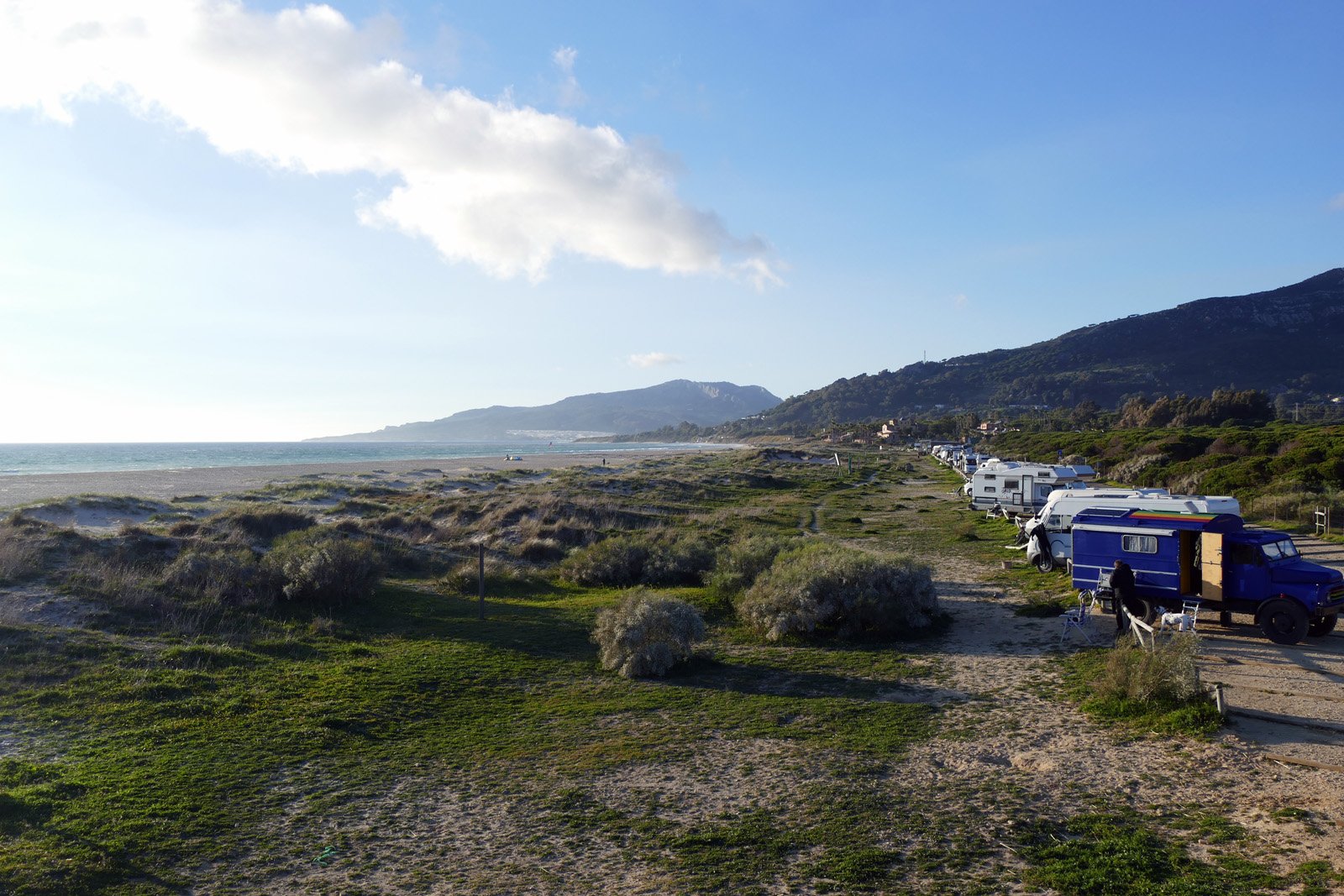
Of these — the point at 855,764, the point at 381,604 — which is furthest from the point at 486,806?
the point at 381,604

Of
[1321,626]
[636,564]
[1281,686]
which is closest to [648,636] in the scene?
[636,564]

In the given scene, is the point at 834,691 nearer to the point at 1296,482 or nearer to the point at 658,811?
the point at 658,811

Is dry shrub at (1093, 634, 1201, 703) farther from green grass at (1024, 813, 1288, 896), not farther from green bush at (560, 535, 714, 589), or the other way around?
green bush at (560, 535, 714, 589)

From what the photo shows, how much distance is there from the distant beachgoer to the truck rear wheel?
265 cm

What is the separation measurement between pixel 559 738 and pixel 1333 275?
220 m

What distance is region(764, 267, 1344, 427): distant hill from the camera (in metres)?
133

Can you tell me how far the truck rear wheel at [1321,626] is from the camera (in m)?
12.9

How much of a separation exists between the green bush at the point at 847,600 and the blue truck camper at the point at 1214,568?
11.2 ft

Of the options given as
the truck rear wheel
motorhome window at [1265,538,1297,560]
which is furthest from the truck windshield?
the truck rear wheel

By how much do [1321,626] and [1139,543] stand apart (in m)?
2.89

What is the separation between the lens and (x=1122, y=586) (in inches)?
528

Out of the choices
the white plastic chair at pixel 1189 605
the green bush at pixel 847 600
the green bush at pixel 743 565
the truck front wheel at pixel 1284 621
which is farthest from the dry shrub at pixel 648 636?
the truck front wheel at pixel 1284 621

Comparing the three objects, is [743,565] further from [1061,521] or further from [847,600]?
[1061,521]

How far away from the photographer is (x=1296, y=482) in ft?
101
